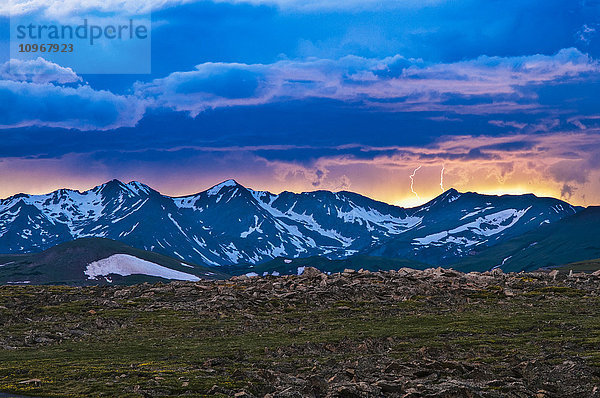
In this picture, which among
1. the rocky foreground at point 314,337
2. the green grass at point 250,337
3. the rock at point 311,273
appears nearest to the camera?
the rocky foreground at point 314,337

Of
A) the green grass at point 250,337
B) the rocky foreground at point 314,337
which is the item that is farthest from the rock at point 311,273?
the green grass at point 250,337

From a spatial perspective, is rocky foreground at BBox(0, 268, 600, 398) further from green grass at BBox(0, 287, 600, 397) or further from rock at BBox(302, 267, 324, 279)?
rock at BBox(302, 267, 324, 279)

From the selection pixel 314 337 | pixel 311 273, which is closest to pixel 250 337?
pixel 314 337

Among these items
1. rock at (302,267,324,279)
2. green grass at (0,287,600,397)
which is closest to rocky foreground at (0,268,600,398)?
green grass at (0,287,600,397)

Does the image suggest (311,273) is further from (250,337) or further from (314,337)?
(314,337)

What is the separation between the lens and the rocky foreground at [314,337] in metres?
41.2

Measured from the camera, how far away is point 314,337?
2630 inches

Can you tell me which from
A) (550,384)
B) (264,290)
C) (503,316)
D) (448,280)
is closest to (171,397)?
(550,384)

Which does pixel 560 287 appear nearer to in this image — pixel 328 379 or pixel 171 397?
pixel 328 379

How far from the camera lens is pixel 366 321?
257 feet

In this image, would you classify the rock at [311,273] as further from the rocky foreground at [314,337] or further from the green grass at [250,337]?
the green grass at [250,337]

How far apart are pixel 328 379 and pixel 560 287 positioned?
2951 inches

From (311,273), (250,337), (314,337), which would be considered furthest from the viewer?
(311,273)

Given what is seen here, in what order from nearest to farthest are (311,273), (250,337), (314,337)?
(314,337) → (250,337) → (311,273)
